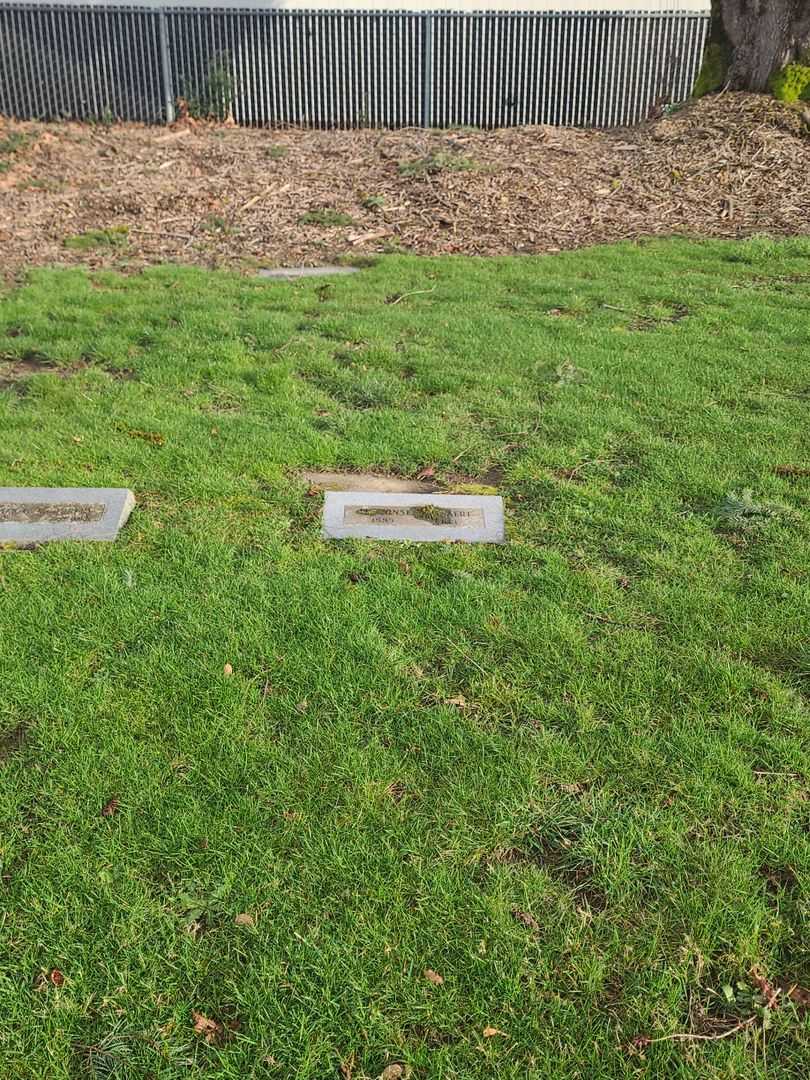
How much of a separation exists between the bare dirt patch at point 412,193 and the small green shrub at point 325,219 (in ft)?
0.07

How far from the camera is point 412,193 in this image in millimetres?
10672

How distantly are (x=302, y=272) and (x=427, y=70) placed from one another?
7.70 metres

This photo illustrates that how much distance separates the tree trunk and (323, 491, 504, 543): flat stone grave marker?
9.91m

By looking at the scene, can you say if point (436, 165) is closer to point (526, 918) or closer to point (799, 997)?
point (526, 918)

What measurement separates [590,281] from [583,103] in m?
8.17

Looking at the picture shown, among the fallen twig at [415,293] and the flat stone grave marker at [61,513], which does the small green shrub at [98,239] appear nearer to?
the fallen twig at [415,293]

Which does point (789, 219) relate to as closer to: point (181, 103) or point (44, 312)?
point (44, 312)

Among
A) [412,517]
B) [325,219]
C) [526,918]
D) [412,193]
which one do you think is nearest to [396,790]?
[526,918]

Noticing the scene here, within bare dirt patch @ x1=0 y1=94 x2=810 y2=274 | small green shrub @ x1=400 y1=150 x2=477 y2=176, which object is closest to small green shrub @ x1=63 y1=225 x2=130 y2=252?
bare dirt patch @ x1=0 y1=94 x2=810 y2=274

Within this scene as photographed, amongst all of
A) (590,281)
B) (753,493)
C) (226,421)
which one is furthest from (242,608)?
(590,281)

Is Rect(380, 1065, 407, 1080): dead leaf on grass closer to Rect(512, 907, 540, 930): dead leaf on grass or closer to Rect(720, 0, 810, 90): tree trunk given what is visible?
Rect(512, 907, 540, 930): dead leaf on grass

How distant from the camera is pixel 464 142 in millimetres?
12477

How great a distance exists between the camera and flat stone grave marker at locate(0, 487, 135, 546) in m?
4.26

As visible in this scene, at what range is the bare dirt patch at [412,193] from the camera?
31.2ft
